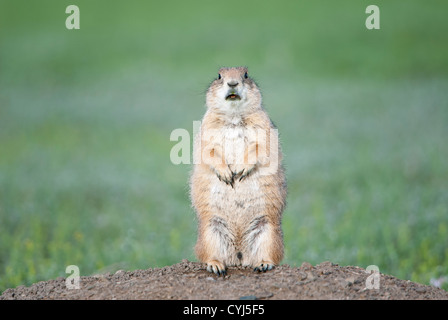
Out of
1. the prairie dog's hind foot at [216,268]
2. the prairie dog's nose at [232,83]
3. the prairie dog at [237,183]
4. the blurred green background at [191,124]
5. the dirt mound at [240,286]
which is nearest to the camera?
the dirt mound at [240,286]

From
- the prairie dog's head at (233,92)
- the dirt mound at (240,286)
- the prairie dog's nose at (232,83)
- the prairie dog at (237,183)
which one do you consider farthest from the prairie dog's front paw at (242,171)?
the dirt mound at (240,286)

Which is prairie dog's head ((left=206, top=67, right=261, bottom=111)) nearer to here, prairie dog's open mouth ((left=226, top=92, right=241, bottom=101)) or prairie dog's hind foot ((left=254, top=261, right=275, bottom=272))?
prairie dog's open mouth ((left=226, top=92, right=241, bottom=101))

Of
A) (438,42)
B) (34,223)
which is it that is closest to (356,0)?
(438,42)

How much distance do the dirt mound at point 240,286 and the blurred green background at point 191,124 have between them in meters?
2.64

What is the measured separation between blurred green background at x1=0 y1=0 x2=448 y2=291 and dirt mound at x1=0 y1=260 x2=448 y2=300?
2.64m

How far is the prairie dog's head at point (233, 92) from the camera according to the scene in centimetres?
700

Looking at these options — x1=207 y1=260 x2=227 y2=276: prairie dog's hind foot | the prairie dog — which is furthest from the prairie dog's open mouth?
x1=207 y1=260 x2=227 y2=276: prairie dog's hind foot

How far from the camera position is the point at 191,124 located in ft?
68.9

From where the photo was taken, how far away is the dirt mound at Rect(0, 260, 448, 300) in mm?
5691

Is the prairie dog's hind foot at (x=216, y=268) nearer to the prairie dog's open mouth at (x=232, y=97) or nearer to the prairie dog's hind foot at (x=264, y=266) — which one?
the prairie dog's hind foot at (x=264, y=266)

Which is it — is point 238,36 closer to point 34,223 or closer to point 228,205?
point 34,223

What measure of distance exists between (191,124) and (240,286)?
15320 millimetres

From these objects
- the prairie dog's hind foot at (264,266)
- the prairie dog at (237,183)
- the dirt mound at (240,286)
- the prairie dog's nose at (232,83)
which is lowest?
the dirt mound at (240,286)

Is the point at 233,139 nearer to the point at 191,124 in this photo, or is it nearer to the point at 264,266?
the point at 264,266
